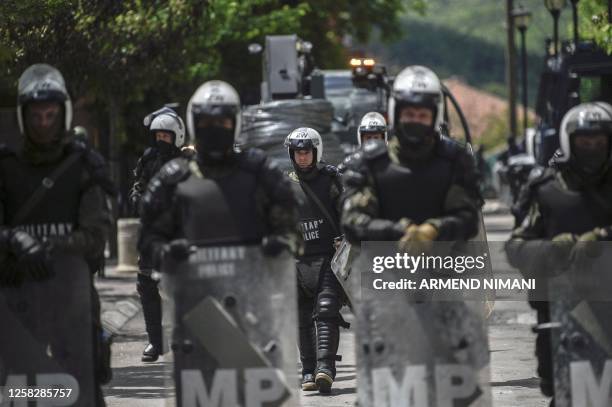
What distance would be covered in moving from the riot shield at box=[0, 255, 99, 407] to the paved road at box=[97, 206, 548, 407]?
44cm

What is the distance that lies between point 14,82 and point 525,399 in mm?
7646

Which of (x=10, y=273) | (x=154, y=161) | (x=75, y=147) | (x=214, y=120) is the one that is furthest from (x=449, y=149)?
(x=154, y=161)

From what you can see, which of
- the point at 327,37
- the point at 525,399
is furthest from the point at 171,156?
the point at 327,37

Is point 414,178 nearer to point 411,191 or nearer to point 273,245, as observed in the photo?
point 411,191

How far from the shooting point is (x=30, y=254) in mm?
8273

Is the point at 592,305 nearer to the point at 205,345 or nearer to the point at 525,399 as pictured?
the point at 205,345

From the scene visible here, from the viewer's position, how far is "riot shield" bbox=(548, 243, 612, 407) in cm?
825

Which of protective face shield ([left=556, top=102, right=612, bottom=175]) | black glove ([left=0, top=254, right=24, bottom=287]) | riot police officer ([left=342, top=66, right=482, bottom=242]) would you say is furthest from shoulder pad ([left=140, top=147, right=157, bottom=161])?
protective face shield ([left=556, top=102, right=612, bottom=175])

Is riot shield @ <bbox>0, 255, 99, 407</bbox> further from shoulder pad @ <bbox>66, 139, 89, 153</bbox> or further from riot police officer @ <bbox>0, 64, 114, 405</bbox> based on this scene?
shoulder pad @ <bbox>66, 139, 89, 153</bbox>

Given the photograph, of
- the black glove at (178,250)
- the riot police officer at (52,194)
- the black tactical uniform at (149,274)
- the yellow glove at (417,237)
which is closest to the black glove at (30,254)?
the riot police officer at (52,194)

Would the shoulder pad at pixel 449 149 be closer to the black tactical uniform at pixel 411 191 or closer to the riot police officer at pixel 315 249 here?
the black tactical uniform at pixel 411 191

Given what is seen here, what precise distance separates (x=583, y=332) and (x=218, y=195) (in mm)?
1870

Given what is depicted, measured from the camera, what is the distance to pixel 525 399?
11.8m

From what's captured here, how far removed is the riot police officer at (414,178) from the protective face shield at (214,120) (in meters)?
0.64
